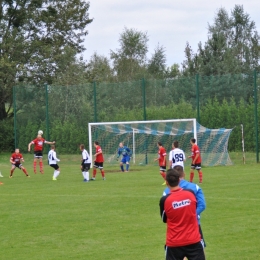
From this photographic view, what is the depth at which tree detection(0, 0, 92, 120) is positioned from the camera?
5209 centimetres

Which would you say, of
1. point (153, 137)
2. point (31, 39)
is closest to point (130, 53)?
point (31, 39)

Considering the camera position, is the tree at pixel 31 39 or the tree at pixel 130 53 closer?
the tree at pixel 31 39

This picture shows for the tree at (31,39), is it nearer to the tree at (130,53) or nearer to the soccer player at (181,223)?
the tree at (130,53)

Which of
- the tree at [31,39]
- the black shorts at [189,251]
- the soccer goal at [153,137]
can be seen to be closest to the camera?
the black shorts at [189,251]

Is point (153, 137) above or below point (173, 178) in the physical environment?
below

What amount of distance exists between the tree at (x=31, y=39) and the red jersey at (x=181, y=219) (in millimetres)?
43497

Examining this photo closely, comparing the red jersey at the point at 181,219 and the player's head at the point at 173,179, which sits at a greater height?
the player's head at the point at 173,179

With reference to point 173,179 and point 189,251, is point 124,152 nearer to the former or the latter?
point 189,251

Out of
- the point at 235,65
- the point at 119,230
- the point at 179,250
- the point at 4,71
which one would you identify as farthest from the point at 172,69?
the point at 179,250

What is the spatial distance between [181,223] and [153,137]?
30152mm

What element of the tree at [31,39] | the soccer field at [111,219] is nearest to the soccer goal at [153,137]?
the soccer field at [111,219]

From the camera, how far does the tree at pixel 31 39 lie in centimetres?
5209

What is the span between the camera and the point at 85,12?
61.1 metres

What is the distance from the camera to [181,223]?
8273mm
